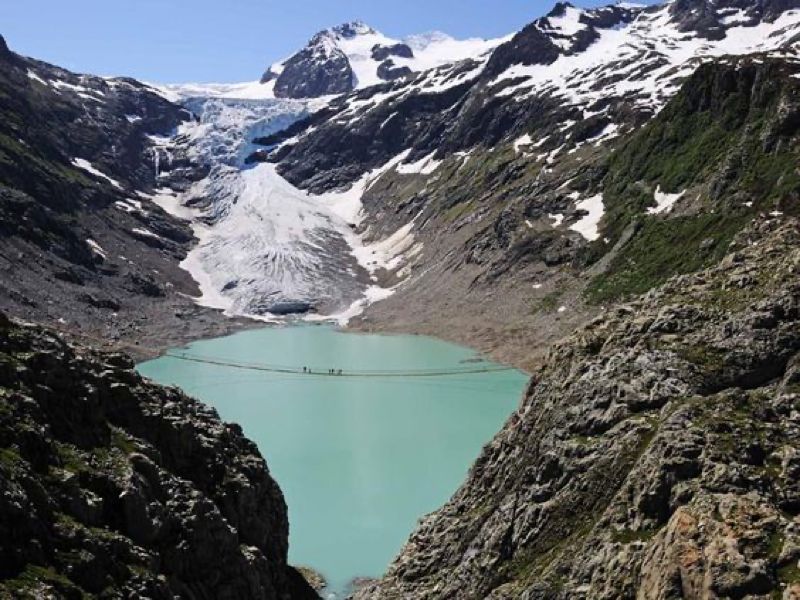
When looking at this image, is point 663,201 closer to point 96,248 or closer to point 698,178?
point 698,178

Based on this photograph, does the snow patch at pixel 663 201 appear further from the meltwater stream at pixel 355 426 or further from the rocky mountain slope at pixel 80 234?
the rocky mountain slope at pixel 80 234

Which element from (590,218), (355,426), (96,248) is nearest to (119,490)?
(355,426)

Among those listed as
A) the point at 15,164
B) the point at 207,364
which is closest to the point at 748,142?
the point at 207,364

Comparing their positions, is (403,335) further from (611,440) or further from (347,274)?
(611,440)

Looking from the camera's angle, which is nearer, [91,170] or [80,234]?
[80,234]

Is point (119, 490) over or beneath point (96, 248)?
beneath

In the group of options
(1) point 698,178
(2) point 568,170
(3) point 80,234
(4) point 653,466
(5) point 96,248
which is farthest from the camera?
(3) point 80,234
